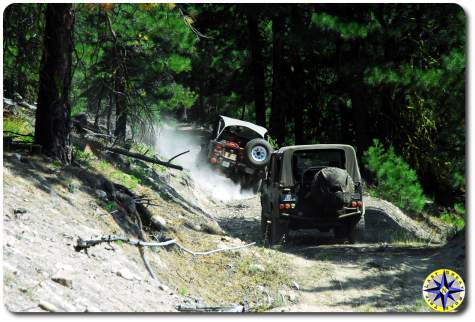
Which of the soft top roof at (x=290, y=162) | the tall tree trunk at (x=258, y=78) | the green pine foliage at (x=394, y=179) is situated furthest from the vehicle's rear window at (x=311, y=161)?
the tall tree trunk at (x=258, y=78)

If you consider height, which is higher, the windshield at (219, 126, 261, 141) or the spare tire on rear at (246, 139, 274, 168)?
the windshield at (219, 126, 261, 141)

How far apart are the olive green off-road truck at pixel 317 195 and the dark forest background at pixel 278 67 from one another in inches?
68.0

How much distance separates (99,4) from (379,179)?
1124cm

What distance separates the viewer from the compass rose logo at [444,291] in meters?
7.68

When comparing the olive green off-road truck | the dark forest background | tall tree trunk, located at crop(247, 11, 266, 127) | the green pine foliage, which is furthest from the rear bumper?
tall tree trunk, located at crop(247, 11, 266, 127)

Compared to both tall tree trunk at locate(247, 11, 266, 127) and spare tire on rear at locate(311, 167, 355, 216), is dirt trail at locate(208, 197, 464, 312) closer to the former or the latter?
spare tire on rear at locate(311, 167, 355, 216)

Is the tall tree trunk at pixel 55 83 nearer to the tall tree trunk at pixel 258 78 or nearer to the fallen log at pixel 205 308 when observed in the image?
the fallen log at pixel 205 308

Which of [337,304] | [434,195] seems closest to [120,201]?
A: [337,304]

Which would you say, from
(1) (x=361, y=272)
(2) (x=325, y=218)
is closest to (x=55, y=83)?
(2) (x=325, y=218)

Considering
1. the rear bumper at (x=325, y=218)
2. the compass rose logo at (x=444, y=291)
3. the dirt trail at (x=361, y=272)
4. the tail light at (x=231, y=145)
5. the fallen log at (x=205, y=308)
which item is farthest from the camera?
the tail light at (x=231, y=145)

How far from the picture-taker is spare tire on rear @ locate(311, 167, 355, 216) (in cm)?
1241

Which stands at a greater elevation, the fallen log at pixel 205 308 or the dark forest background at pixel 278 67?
the dark forest background at pixel 278 67

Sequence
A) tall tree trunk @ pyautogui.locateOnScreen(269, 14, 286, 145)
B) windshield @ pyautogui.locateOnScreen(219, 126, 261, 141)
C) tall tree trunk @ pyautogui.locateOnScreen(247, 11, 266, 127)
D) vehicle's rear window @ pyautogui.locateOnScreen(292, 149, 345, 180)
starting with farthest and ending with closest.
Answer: tall tree trunk @ pyautogui.locateOnScreen(247, 11, 266, 127)
tall tree trunk @ pyautogui.locateOnScreen(269, 14, 286, 145)
windshield @ pyautogui.locateOnScreen(219, 126, 261, 141)
vehicle's rear window @ pyautogui.locateOnScreen(292, 149, 345, 180)

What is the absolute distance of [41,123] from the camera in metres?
11.3
